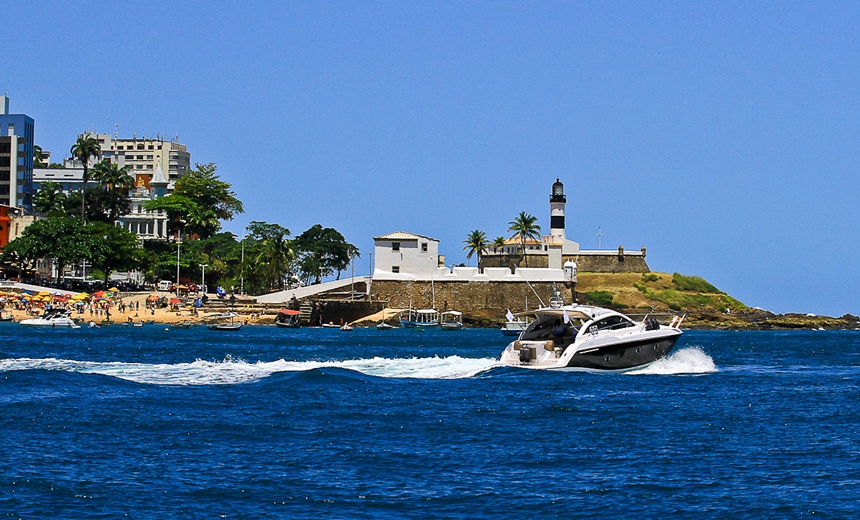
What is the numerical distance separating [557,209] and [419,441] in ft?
342

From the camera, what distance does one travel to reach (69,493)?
18719 mm

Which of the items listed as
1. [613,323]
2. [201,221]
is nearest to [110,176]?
[201,221]

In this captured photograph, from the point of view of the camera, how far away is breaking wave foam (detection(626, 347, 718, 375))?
39.7 metres

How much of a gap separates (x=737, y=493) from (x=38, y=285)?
8699cm

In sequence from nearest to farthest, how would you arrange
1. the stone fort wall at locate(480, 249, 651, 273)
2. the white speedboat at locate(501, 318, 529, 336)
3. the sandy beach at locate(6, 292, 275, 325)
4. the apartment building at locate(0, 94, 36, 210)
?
the white speedboat at locate(501, 318, 529, 336) < the sandy beach at locate(6, 292, 275, 325) < the stone fort wall at locate(480, 249, 651, 273) < the apartment building at locate(0, 94, 36, 210)

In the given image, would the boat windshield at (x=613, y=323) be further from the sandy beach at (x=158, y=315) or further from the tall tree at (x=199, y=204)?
the tall tree at (x=199, y=204)

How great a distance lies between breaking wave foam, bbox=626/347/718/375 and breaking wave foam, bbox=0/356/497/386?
542cm

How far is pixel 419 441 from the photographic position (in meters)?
24.2

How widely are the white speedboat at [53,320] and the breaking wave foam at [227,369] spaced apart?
3911 cm

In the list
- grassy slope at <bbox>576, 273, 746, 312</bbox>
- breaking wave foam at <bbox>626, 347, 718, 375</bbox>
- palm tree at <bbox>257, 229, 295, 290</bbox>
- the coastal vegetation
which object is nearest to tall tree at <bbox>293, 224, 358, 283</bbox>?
the coastal vegetation

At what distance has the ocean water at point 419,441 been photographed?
1867 cm

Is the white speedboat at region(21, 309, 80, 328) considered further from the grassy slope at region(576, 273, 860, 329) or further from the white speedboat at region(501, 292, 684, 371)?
the grassy slope at region(576, 273, 860, 329)

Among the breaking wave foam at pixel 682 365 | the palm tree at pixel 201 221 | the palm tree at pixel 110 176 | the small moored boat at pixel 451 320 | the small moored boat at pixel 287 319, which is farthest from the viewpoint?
the palm tree at pixel 201 221

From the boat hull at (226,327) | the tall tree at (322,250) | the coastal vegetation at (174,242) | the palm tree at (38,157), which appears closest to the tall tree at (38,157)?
the palm tree at (38,157)
